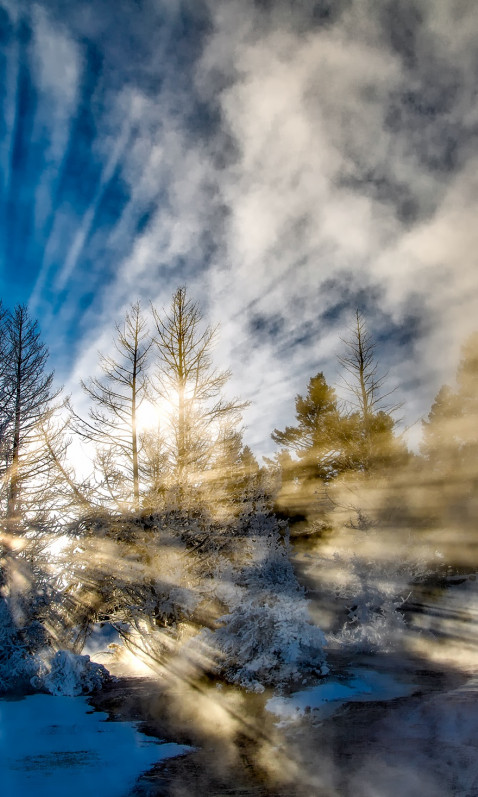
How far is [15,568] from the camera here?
1107 cm

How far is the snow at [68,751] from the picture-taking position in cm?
542

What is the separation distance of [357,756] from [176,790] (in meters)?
2.56

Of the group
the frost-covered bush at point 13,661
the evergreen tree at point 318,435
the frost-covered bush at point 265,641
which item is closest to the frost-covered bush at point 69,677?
the frost-covered bush at point 13,661

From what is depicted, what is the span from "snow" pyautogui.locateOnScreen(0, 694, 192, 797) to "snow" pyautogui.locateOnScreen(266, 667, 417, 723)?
7.63 feet

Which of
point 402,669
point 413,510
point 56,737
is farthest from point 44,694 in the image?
point 413,510

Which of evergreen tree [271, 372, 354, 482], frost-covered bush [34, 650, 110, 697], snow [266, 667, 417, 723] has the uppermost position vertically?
evergreen tree [271, 372, 354, 482]

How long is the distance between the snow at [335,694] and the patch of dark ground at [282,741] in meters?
0.23

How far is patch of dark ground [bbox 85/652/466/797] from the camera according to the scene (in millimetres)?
5453

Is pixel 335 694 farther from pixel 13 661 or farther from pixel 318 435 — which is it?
pixel 318 435

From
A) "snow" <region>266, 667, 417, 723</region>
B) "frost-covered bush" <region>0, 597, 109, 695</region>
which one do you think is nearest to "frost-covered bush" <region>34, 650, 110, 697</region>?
"frost-covered bush" <region>0, 597, 109, 695</region>

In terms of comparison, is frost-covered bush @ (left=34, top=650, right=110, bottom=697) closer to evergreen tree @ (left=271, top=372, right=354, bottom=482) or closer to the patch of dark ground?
the patch of dark ground

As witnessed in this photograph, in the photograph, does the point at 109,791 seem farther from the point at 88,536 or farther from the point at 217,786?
the point at 88,536

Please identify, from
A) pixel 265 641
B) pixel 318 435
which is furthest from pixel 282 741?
pixel 318 435

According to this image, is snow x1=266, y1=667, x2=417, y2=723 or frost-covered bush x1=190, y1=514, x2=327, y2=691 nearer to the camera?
snow x1=266, y1=667, x2=417, y2=723
